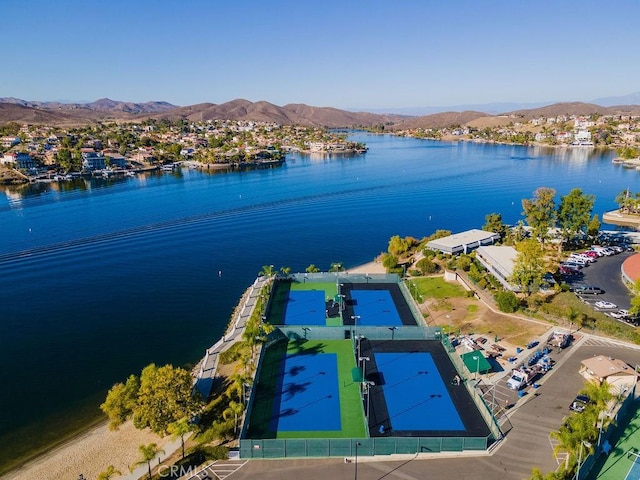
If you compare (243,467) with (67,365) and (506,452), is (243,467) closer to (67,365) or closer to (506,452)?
(506,452)

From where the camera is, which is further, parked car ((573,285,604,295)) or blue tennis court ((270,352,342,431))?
parked car ((573,285,604,295))

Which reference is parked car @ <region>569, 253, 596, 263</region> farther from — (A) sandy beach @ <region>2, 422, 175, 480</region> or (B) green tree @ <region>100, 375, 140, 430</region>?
(B) green tree @ <region>100, 375, 140, 430</region>

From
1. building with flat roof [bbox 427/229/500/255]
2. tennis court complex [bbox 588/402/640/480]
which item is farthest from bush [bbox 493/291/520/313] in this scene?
building with flat roof [bbox 427/229/500/255]

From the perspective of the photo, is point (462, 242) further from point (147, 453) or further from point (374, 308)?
point (147, 453)

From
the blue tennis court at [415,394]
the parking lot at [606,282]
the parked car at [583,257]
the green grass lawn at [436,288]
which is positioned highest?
→ the parked car at [583,257]

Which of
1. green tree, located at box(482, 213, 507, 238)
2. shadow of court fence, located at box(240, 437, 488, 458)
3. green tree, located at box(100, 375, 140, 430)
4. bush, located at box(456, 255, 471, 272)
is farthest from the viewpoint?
green tree, located at box(482, 213, 507, 238)

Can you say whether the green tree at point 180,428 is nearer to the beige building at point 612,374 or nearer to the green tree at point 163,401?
the green tree at point 163,401

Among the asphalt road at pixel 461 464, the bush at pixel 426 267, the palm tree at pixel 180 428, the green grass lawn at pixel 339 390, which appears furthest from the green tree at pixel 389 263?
the palm tree at pixel 180 428
